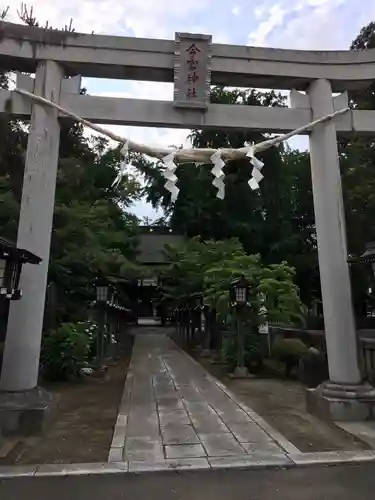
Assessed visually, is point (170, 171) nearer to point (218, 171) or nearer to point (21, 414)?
point (218, 171)

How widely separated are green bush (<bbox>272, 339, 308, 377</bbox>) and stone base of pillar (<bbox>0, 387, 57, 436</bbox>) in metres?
8.23

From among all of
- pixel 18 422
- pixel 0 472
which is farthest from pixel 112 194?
pixel 0 472

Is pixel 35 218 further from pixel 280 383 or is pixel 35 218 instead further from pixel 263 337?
pixel 263 337

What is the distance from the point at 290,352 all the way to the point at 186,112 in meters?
8.47

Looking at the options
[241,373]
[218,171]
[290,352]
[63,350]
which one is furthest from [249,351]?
[218,171]

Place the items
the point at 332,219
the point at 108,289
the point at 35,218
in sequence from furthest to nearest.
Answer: the point at 108,289 < the point at 332,219 < the point at 35,218

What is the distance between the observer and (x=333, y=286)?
8016mm

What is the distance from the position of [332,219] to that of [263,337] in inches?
357

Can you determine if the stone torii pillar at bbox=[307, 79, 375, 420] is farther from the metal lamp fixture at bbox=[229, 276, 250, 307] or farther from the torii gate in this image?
the metal lamp fixture at bbox=[229, 276, 250, 307]

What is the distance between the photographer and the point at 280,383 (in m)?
12.5

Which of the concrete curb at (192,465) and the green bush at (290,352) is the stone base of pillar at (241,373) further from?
the concrete curb at (192,465)

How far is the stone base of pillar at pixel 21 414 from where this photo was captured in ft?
22.8

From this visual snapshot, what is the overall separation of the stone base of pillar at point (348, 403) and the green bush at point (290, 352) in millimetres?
5356

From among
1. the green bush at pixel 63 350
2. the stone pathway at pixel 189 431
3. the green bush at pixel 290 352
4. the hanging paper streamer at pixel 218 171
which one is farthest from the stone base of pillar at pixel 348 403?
the green bush at pixel 63 350
